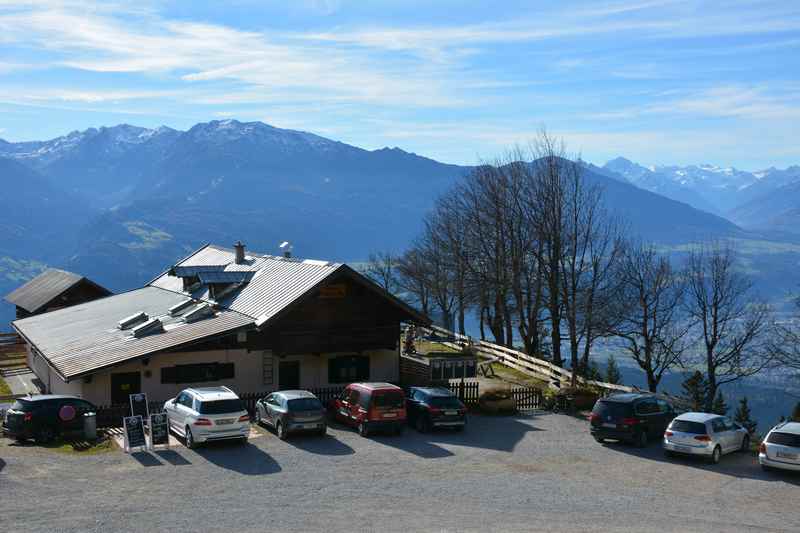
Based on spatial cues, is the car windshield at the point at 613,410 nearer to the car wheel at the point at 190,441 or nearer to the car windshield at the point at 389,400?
the car windshield at the point at 389,400

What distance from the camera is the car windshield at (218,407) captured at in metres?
26.1

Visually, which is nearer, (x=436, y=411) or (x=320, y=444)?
(x=320, y=444)

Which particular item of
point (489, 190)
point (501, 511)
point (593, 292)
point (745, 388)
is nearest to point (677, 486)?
point (501, 511)

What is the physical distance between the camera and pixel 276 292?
1460 inches

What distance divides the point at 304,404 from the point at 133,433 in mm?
5829

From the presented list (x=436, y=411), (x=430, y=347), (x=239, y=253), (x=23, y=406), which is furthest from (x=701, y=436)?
(x=239, y=253)

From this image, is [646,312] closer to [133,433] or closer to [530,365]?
[530,365]

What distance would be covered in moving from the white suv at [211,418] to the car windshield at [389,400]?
15.9 feet

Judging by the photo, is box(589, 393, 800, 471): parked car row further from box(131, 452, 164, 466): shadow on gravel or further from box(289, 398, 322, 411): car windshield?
box(131, 452, 164, 466): shadow on gravel

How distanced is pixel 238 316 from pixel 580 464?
57.4 feet

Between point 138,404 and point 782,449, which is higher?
point 138,404

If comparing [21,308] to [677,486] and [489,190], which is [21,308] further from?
[677,486]

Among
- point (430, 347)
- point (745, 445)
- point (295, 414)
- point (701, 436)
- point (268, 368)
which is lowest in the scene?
point (745, 445)

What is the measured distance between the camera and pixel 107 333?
37.5 meters
